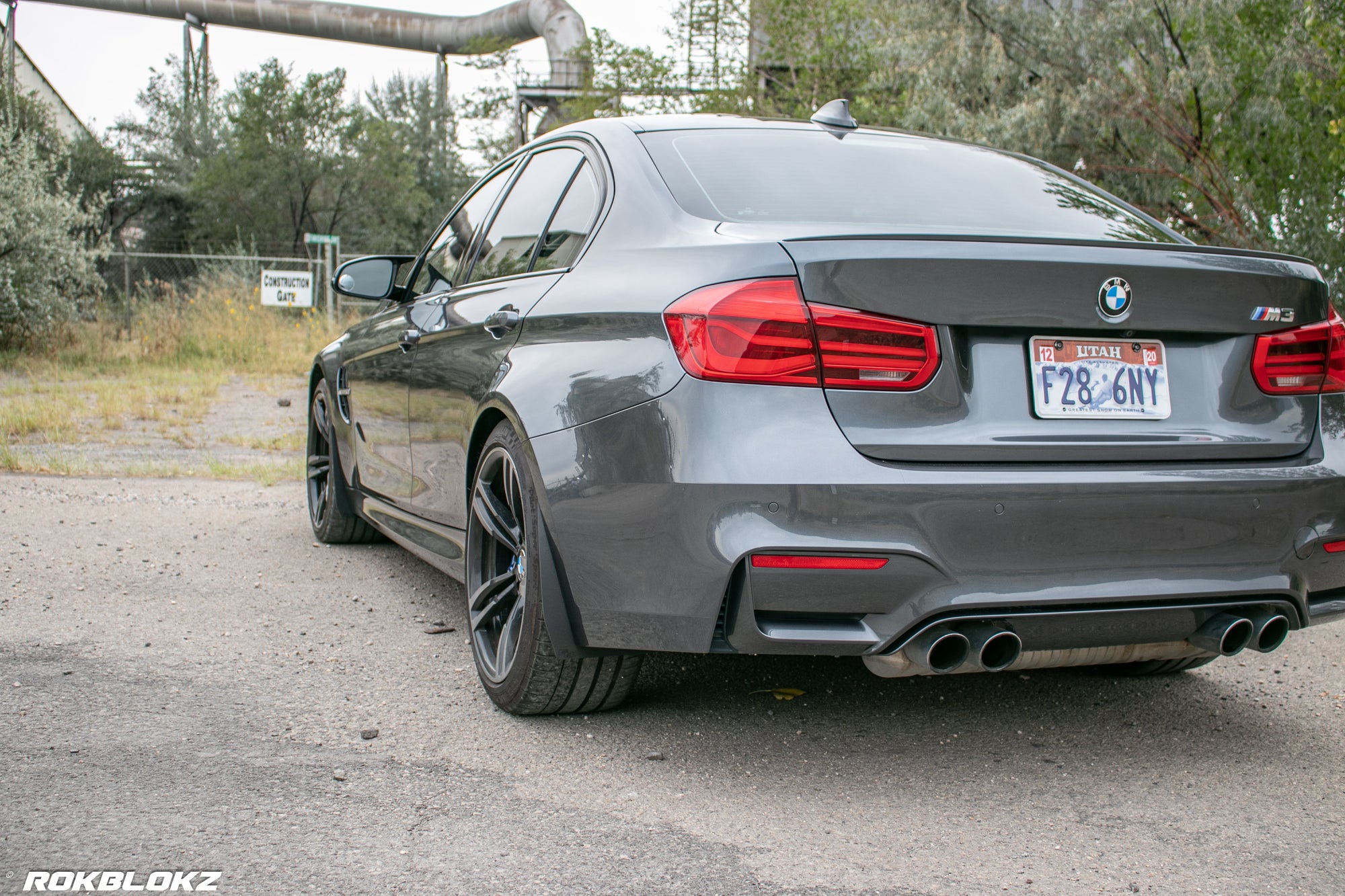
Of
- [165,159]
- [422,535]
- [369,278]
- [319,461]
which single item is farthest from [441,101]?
[422,535]

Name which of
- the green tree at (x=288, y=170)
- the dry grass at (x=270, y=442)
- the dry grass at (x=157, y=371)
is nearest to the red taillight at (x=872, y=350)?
the dry grass at (x=157, y=371)

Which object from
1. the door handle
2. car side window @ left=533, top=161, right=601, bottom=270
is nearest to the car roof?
car side window @ left=533, top=161, right=601, bottom=270

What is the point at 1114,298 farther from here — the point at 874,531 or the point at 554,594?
the point at 554,594

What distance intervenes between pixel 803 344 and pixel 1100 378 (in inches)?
26.5

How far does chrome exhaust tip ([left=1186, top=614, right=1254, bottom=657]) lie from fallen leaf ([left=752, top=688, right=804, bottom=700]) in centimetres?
113

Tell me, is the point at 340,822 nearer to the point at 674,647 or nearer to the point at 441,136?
the point at 674,647

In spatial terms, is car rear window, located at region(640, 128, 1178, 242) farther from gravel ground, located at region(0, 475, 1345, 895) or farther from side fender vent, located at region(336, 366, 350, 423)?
side fender vent, located at region(336, 366, 350, 423)

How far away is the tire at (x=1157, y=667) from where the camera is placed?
3613 mm

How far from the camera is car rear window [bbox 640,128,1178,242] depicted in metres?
2.99

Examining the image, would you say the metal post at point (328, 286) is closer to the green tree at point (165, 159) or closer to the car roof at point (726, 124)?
the green tree at point (165, 159)

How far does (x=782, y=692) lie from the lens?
3.50 metres

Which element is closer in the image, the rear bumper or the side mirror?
the rear bumper

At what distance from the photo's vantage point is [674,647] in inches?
104

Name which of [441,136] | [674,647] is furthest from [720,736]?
[441,136]
